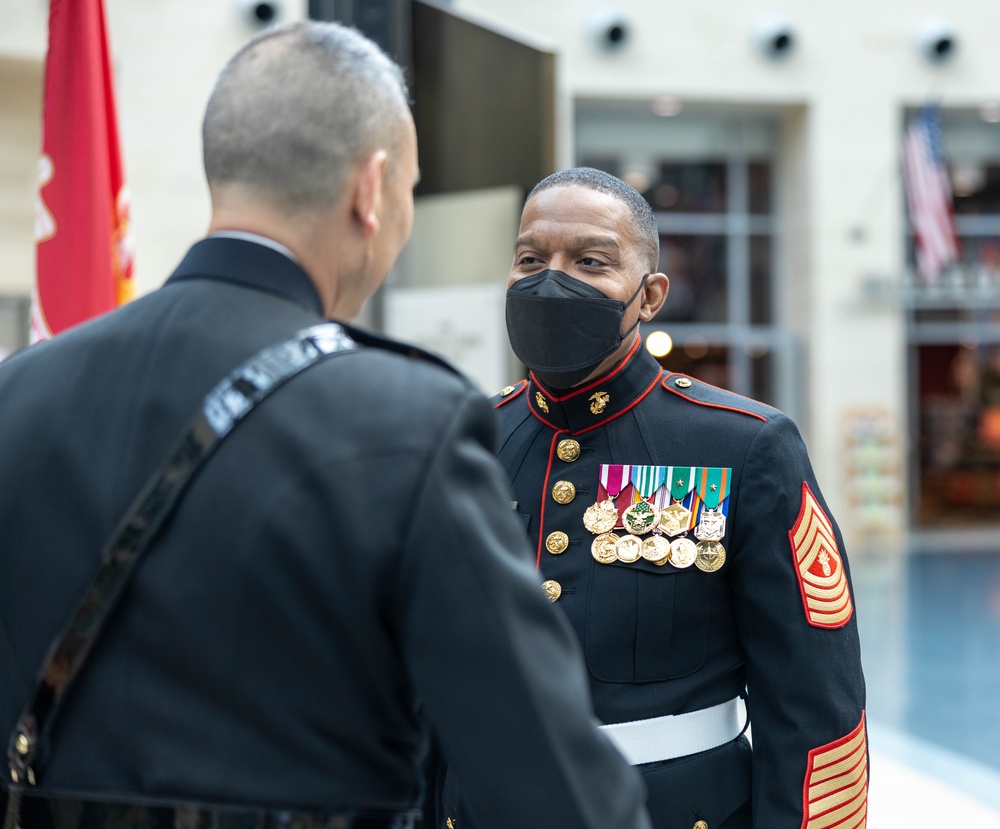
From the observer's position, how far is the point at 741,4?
14.2 m

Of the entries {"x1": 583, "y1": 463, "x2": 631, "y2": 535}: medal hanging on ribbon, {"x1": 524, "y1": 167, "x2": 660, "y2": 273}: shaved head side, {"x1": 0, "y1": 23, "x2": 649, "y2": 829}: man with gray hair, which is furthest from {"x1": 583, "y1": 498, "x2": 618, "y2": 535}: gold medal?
{"x1": 0, "y1": 23, "x2": 649, "y2": 829}: man with gray hair

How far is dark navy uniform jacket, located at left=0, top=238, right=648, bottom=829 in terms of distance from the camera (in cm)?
104

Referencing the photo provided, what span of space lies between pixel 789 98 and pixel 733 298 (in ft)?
8.42

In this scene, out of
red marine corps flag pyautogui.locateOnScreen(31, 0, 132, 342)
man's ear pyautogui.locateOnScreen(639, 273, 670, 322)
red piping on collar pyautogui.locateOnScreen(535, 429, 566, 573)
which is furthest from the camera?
red marine corps flag pyautogui.locateOnScreen(31, 0, 132, 342)

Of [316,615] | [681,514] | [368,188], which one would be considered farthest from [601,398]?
[316,615]

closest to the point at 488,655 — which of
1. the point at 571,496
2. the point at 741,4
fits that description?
the point at 571,496

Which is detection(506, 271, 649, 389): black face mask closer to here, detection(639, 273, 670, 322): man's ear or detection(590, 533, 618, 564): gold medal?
detection(639, 273, 670, 322): man's ear

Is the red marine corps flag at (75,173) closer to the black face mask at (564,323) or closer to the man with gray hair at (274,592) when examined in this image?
the black face mask at (564,323)

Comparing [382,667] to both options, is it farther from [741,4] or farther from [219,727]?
[741,4]

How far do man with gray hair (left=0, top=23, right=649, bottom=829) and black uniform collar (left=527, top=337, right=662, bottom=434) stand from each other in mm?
1055

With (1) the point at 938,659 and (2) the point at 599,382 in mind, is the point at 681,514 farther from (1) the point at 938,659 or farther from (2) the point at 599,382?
(1) the point at 938,659

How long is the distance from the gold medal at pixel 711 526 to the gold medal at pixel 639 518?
85mm

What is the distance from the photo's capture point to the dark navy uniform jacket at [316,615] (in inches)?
41.1

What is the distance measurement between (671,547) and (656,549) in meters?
0.03
